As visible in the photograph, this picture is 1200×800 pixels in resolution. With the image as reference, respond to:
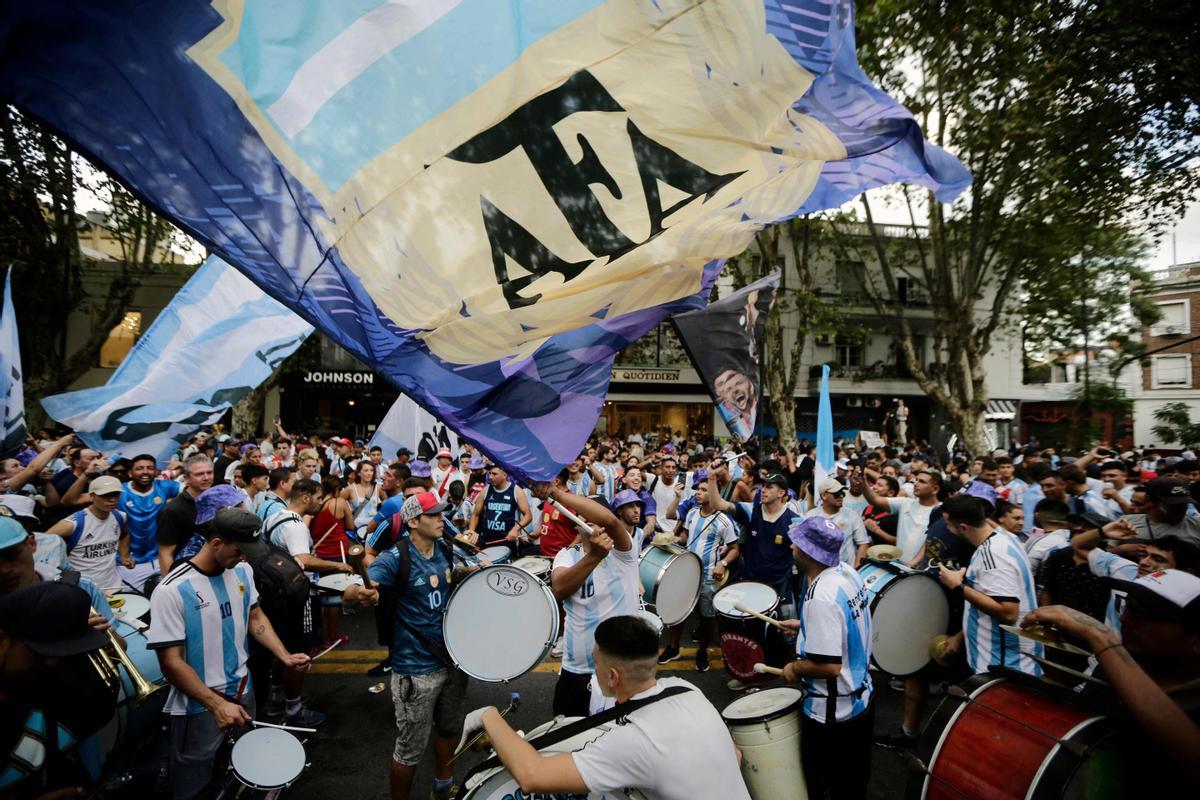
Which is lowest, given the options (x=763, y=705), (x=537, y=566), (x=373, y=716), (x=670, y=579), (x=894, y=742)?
(x=373, y=716)

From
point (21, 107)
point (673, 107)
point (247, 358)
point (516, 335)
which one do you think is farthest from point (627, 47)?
point (247, 358)

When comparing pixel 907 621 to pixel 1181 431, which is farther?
pixel 1181 431

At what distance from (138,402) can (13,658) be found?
3654mm

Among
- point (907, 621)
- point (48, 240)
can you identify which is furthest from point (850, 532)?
point (48, 240)

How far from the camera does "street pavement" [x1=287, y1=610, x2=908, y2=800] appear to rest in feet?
14.9

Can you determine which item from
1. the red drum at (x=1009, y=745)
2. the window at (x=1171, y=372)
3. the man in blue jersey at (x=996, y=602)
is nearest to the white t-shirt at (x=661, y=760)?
the red drum at (x=1009, y=745)

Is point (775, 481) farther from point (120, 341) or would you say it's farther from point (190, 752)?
point (120, 341)

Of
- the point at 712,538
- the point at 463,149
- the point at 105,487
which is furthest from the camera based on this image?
the point at 712,538

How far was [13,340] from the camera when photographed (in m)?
6.05

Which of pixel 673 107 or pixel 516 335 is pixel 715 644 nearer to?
pixel 516 335

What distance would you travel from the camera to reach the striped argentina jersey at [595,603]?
167 inches

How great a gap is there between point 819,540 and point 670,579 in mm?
2541

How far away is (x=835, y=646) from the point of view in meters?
3.46

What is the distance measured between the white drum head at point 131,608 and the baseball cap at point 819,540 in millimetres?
4706
